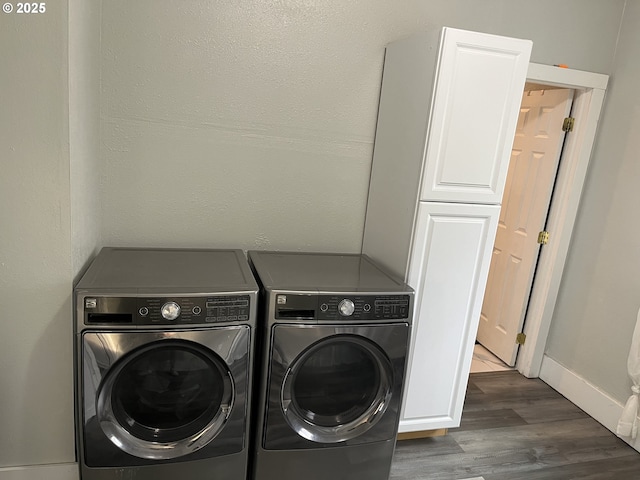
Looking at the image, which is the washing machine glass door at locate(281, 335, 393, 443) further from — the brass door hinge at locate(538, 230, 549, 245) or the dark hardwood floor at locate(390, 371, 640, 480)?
the brass door hinge at locate(538, 230, 549, 245)

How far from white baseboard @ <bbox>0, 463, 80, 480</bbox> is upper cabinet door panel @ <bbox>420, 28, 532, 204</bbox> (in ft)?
6.34

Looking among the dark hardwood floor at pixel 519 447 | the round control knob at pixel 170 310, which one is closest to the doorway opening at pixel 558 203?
the dark hardwood floor at pixel 519 447

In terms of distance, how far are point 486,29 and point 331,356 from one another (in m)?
2.05

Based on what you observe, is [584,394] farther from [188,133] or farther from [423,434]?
[188,133]

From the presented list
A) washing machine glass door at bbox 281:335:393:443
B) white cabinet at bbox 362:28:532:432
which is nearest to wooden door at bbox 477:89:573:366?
white cabinet at bbox 362:28:532:432

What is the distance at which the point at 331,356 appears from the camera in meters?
2.06

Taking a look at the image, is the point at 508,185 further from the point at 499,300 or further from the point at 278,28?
the point at 278,28

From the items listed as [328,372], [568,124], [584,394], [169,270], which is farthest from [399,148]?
[584,394]

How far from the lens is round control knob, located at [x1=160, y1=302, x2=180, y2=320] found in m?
1.77

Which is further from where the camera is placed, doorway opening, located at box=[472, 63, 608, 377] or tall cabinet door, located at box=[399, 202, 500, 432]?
doorway opening, located at box=[472, 63, 608, 377]

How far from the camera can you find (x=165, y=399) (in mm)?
1897

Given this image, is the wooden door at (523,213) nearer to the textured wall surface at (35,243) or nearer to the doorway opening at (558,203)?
the doorway opening at (558,203)

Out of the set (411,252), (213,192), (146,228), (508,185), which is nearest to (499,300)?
(508,185)

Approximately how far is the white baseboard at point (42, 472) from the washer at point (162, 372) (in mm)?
183
